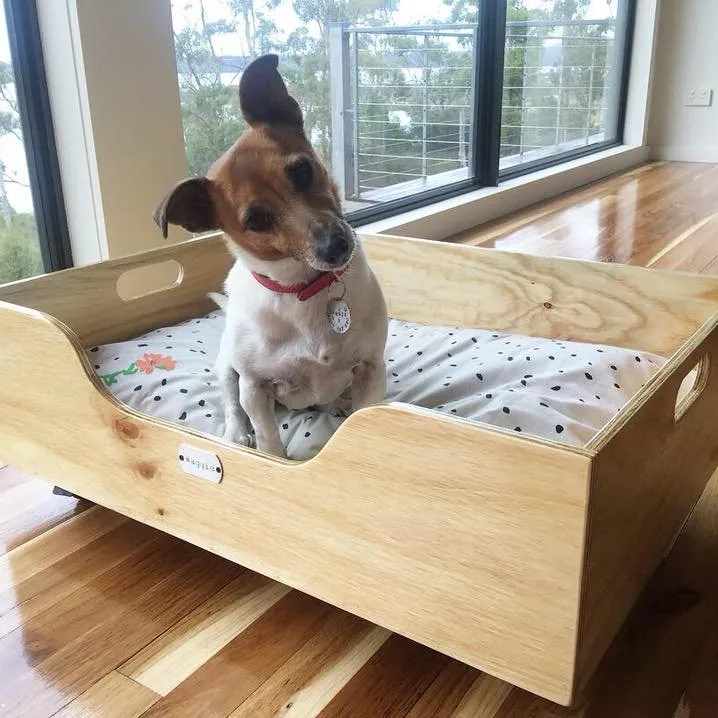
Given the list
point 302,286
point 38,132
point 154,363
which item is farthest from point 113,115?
point 302,286

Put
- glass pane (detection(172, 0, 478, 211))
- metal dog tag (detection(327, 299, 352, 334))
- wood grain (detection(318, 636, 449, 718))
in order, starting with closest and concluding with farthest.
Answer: wood grain (detection(318, 636, 449, 718)) → metal dog tag (detection(327, 299, 352, 334)) → glass pane (detection(172, 0, 478, 211))

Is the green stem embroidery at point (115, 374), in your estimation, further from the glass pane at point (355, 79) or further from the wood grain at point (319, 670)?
the glass pane at point (355, 79)

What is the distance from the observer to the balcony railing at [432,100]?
8.41 ft

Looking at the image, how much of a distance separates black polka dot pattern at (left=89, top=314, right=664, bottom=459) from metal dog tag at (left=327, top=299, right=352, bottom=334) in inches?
7.9

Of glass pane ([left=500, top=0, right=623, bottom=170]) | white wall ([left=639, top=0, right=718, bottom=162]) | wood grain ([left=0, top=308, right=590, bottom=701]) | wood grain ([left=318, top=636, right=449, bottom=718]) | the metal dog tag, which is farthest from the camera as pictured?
white wall ([left=639, top=0, right=718, bottom=162])

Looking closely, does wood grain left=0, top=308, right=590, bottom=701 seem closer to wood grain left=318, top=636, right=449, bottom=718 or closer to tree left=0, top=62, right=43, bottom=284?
wood grain left=318, top=636, right=449, bottom=718

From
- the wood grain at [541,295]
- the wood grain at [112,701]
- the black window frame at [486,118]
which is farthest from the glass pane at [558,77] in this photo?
the wood grain at [112,701]

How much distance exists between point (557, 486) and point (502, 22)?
2756mm

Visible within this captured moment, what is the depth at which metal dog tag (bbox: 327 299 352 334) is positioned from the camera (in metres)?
1.09

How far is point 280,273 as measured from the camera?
1058 mm

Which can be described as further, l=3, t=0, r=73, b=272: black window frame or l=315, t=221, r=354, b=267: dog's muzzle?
l=3, t=0, r=73, b=272: black window frame

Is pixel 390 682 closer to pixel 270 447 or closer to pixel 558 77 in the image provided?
pixel 270 447

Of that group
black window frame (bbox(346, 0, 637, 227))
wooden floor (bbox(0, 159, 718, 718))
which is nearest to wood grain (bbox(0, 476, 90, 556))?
wooden floor (bbox(0, 159, 718, 718))

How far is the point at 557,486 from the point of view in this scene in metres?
0.71
